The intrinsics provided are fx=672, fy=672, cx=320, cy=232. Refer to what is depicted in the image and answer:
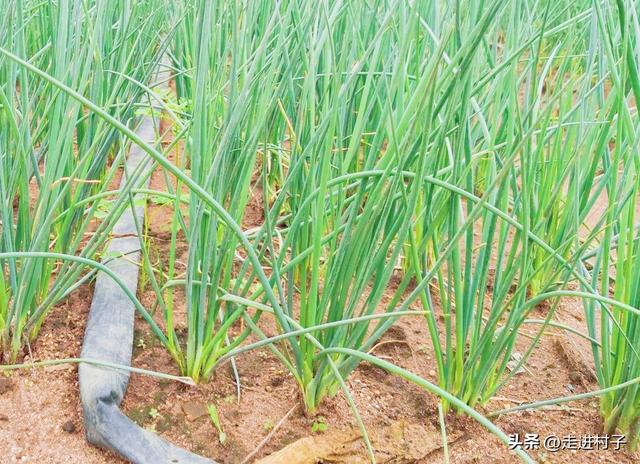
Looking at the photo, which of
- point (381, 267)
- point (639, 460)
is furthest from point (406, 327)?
point (639, 460)

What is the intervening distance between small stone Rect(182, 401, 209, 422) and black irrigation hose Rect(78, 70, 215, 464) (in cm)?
8

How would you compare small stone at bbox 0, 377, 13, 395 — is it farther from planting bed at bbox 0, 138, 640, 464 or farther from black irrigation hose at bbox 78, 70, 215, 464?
black irrigation hose at bbox 78, 70, 215, 464

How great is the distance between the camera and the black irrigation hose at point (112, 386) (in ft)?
3.17

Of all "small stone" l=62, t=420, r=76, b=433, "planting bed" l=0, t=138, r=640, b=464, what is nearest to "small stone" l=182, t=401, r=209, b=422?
"planting bed" l=0, t=138, r=640, b=464

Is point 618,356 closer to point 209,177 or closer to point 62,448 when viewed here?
point 209,177

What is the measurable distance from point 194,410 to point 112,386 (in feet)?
0.44

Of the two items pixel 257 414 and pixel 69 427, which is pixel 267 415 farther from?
pixel 69 427

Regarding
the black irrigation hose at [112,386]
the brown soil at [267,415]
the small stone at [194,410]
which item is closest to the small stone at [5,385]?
the brown soil at [267,415]

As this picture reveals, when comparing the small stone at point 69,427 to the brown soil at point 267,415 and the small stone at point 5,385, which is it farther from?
the small stone at point 5,385

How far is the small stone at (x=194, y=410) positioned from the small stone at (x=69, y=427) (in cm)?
17

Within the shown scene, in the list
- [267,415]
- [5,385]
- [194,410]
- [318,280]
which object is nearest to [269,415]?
[267,415]

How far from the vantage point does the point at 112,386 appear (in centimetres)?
103

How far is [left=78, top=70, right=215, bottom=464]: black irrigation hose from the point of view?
→ 965mm

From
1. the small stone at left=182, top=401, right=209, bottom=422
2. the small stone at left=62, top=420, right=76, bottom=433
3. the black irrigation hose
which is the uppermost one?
the black irrigation hose
